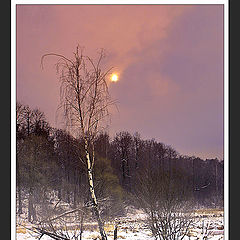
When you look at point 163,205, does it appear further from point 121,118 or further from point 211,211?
point 121,118

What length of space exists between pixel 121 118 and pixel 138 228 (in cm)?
110

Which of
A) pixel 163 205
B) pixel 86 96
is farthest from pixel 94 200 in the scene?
pixel 86 96

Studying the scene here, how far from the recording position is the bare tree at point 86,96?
3.19m

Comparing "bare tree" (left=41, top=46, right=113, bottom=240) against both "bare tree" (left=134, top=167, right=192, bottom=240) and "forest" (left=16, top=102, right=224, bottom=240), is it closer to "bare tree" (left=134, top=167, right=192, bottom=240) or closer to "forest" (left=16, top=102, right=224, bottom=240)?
"forest" (left=16, top=102, right=224, bottom=240)

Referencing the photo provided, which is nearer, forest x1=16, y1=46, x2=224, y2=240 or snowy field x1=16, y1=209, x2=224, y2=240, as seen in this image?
snowy field x1=16, y1=209, x2=224, y2=240

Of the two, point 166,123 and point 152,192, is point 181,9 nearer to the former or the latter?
point 166,123

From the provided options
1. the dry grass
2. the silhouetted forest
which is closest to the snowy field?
the dry grass

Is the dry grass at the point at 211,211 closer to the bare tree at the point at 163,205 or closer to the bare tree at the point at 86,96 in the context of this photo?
the bare tree at the point at 163,205

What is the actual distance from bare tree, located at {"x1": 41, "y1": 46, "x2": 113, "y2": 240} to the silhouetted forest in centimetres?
8

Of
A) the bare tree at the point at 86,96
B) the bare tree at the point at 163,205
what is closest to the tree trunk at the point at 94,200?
the bare tree at the point at 86,96

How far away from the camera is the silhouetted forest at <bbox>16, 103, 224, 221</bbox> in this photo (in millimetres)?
3158

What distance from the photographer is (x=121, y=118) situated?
3217 mm
